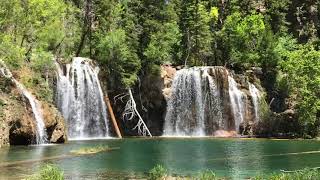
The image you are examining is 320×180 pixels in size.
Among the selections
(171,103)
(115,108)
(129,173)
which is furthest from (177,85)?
(129,173)

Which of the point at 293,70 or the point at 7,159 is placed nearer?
the point at 7,159

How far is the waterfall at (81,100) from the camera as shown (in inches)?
2296

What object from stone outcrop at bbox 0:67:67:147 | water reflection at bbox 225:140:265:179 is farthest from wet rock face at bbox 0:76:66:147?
water reflection at bbox 225:140:265:179

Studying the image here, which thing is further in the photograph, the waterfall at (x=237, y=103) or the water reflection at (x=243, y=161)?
the waterfall at (x=237, y=103)

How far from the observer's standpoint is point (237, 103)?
218ft

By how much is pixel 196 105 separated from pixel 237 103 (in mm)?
5020

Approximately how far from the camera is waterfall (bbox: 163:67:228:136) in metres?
66.2

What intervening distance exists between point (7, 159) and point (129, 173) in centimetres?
961

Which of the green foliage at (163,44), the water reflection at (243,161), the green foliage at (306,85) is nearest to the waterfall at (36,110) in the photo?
the water reflection at (243,161)

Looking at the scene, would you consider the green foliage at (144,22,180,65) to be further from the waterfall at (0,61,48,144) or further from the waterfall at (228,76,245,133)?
the waterfall at (0,61,48,144)

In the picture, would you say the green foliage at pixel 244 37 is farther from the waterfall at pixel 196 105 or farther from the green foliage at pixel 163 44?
the waterfall at pixel 196 105

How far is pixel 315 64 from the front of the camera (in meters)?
64.4

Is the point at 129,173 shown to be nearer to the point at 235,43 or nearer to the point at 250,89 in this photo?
the point at 250,89

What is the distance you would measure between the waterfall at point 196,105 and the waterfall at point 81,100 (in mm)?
9507
